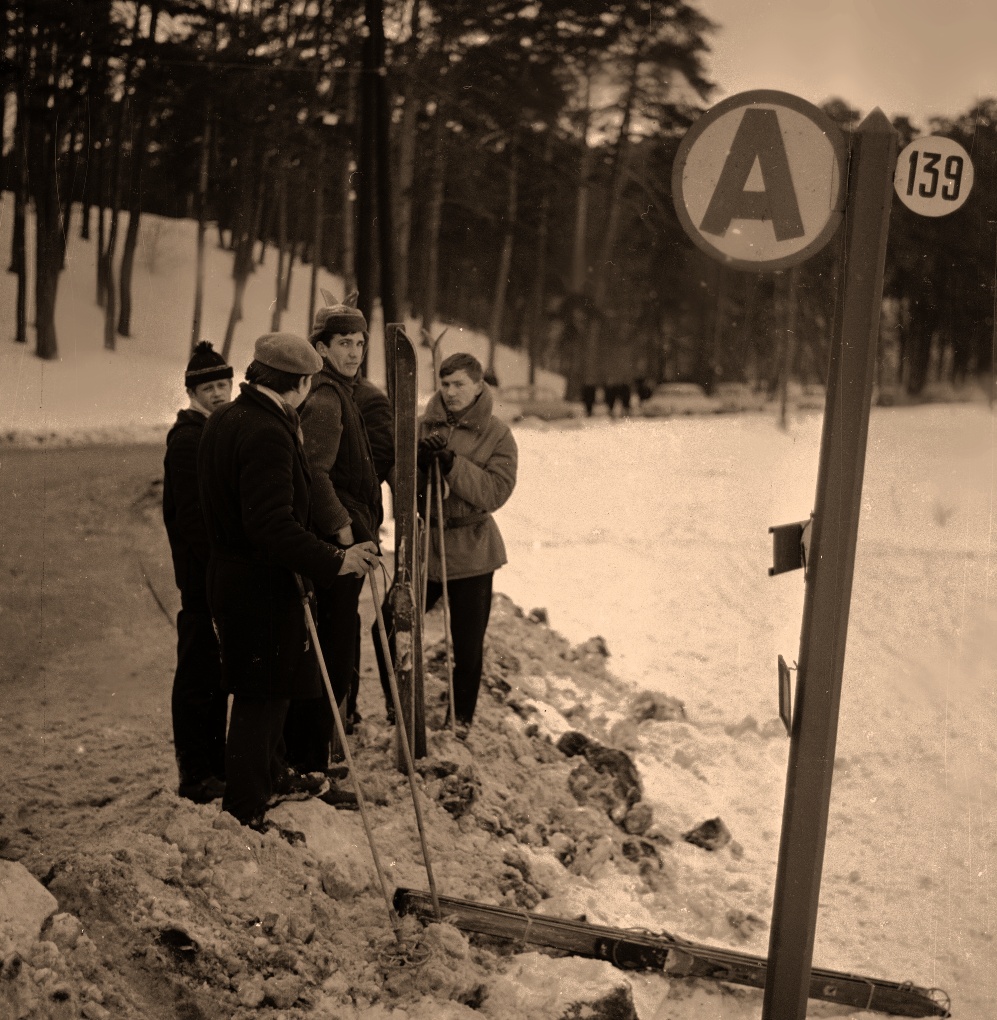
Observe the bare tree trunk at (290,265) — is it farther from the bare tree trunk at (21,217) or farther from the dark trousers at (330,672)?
the dark trousers at (330,672)

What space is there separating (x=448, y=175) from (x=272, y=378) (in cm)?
197

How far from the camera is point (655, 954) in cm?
358

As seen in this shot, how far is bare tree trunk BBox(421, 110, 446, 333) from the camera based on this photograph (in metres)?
4.93

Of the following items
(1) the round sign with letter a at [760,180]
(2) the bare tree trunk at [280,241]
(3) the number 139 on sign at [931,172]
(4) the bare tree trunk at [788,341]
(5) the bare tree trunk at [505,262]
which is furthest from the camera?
(5) the bare tree trunk at [505,262]

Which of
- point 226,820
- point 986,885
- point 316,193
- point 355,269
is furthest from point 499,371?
point 986,885

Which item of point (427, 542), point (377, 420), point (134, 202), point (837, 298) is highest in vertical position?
point (134, 202)

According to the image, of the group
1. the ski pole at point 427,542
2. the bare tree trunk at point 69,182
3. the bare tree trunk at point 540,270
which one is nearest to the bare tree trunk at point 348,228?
the bare tree trunk at point 540,270

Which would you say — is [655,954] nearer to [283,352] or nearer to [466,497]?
[466,497]

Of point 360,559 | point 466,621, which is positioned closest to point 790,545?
point 360,559

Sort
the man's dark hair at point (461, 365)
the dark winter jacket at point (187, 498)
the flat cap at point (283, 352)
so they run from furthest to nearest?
the man's dark hair at point (461, 365)
the dark winter jacket at point (187, 498)
the flat cap at point (283, 352)

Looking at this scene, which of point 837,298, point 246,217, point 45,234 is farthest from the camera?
point 246,217

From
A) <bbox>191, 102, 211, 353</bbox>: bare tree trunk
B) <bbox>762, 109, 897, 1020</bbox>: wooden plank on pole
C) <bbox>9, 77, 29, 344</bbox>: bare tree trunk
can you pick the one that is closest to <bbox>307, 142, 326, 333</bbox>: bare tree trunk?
<bbox>191, 102, 211, 353</bbox>: bare tree trunk

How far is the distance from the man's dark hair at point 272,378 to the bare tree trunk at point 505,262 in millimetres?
1564

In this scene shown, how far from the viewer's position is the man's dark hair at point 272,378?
3.47 meters
